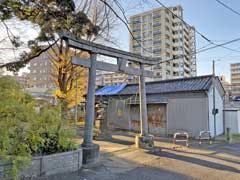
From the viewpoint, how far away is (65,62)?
555 inches

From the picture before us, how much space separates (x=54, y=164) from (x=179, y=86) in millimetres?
10671

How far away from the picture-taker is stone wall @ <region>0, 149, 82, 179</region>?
494 centimetres

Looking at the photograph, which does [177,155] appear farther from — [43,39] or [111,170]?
[43,39]

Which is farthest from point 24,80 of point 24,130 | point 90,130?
point 90,130

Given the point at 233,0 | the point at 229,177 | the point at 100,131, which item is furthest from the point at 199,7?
the point at 100,131

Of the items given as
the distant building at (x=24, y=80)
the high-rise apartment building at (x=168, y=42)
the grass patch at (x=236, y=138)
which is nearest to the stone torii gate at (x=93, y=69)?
the distant building at (x=24, y=80)

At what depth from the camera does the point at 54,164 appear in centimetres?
534

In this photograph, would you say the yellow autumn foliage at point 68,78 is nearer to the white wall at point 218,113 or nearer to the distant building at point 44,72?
the distant building at point 44,72

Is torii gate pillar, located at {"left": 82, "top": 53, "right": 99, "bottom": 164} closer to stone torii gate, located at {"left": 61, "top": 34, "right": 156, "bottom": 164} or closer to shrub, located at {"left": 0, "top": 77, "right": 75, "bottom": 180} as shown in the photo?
stone torii gate, located at {"left": 61, "top": 34, "right": 156, "bottom": 164}

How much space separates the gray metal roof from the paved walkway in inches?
207

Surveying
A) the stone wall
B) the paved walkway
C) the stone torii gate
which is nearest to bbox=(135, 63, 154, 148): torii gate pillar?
the stone torii gate

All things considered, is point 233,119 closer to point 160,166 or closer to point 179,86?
point 179,86

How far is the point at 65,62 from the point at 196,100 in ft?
28.2

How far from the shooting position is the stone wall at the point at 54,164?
494cm
